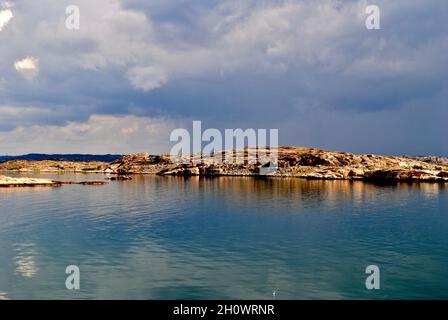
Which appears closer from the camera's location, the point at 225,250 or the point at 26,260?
the point at 26,260

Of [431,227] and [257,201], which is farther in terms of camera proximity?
[257,201]

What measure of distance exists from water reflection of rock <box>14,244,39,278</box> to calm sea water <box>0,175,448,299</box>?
0.11 meters

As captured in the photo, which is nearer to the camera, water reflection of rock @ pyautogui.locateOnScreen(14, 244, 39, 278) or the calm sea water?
the calm sea water

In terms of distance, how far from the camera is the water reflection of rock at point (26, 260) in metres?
35.3

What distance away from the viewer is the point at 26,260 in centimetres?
3922

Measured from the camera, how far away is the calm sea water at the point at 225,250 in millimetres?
31078

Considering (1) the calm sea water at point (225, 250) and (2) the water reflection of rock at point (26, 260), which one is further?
(2) the water reflection of rock at point (26, 260)

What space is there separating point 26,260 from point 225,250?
2082cm

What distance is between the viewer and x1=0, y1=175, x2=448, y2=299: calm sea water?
31.1m

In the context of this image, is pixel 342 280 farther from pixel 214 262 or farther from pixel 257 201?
pixel 257 201

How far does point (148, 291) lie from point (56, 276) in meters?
9.74

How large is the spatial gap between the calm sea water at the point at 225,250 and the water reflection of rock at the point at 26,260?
0.11 meters
